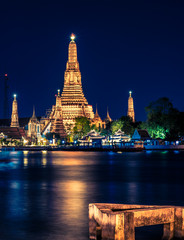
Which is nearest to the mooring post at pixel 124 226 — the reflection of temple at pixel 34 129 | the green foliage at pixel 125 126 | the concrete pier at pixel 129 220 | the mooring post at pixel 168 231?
the concrete pier at pixel 129 220

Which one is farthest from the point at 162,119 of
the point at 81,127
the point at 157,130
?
the point at 81,127

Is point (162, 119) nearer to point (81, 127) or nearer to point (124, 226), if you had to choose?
point (81, 127)

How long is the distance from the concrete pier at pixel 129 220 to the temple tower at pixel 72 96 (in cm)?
16544

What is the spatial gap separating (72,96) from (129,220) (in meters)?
174

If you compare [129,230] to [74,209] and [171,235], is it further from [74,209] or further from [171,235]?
[74,209]

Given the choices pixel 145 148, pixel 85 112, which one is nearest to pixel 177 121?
pixel 145 148

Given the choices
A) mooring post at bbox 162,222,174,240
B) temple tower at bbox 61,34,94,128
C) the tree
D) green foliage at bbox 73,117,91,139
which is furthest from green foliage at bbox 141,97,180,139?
mooring post at bbox 162,222,174,240

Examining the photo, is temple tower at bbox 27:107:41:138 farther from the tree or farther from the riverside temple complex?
the tree

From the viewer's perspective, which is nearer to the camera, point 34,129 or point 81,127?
point 81,127

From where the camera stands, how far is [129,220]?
9.98 m

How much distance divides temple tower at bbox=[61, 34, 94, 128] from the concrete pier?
165 meters

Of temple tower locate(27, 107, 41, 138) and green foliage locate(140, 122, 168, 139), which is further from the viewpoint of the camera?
temple tower locate(27, 107, 41, 138)

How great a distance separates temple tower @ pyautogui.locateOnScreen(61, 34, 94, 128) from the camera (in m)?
179

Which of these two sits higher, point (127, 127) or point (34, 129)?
point (34, 129)
